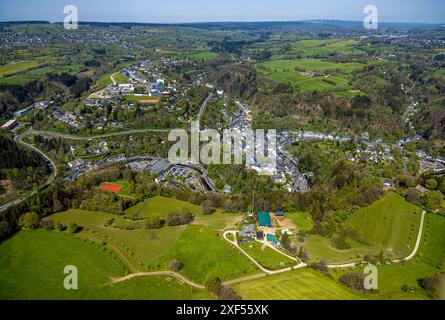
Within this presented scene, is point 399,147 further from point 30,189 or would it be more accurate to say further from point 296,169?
point 30,189

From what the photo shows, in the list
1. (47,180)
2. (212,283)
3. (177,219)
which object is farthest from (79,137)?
(212,283)

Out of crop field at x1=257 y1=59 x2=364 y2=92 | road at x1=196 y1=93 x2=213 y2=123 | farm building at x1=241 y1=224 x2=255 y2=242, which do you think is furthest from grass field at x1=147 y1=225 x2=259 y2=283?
crop field at x1=257 y1=59 x2=364 y2=92

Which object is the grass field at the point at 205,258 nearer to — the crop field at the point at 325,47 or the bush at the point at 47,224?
the bush at the point at 47,224

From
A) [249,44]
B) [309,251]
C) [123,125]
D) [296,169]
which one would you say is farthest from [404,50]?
[309,251]

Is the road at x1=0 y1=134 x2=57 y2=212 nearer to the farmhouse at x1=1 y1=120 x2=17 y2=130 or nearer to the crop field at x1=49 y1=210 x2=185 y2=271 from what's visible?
the farmhouse at x1=1 y1=120 x2=17 y2=130

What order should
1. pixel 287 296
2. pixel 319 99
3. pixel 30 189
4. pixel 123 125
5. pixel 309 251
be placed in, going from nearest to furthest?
pixel 287 296 < pixel 309 251 < pixel 30 189 < pixel 123 125 < pixel 319 99
